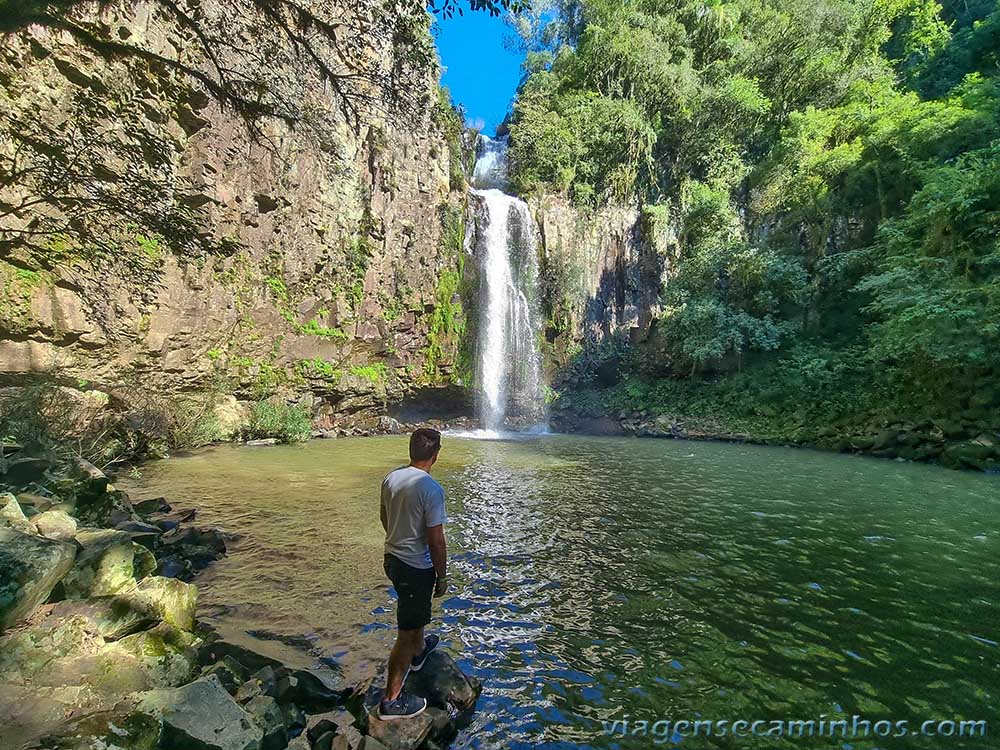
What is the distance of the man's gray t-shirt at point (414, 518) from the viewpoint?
319 cm

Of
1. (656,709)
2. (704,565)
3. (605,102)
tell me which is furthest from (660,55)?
(656,709)

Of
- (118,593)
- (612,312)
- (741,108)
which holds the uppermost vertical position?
(741,108)

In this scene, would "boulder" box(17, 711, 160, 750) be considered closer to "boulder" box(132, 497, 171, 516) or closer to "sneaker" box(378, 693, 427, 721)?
"sneaker" box(378, 693, 427, 721)

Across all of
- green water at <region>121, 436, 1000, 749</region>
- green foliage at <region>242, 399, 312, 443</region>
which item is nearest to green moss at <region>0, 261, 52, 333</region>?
green water at <region>121, 436, 1000, 749</region>

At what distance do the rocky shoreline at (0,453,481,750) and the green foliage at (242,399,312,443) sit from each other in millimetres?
12600

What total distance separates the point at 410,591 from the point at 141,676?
1.59 meters

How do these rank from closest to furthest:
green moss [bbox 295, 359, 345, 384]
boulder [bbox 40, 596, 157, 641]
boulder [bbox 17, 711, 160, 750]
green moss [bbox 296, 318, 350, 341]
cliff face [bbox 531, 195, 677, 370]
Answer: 1. boulder [bbox 17, 711, 160, 750]
2. boulder [bbox 40, 596, 157, 641]
3. green moss [bbox 295, 359, 345, 384]
4. green moss [bbox 296, 318, 350, 341]
5. cliff face [bbox 531, 195, 677, 370]

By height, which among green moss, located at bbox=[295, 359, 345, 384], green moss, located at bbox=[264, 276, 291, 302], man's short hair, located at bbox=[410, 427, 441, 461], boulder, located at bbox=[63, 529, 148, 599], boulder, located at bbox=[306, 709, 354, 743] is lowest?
boulder, located at bbox=[306, 709, 354, 743]

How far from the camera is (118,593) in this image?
11.7ft

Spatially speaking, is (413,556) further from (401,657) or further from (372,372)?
(372,372)

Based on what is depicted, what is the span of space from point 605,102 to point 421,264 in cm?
1603

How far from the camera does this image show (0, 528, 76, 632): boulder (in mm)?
2822

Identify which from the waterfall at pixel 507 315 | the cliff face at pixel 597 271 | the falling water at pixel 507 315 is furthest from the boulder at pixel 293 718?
the cliff face at pixel 597 271

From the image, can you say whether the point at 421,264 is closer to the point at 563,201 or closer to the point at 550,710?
the point at 563,201
